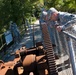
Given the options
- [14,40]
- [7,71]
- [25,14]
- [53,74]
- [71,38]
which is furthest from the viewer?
[25,14]

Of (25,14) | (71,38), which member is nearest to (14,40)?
(25,14)

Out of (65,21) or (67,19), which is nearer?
(67,19)

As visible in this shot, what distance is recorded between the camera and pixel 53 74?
328 centimetres

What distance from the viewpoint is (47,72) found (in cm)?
357

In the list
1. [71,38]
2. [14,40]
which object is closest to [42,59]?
[71,38]

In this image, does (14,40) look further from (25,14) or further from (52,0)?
(25,14)

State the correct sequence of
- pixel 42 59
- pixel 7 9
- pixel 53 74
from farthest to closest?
pixel 7 9, pixel 42 59, pixel 53 74

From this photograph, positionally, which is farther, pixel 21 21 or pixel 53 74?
pixel 21 21

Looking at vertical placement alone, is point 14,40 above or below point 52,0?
below

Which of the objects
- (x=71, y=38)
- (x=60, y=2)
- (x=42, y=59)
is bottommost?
(x=60, y=2)

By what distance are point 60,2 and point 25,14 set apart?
7.99 metres

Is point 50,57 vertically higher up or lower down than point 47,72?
higher up

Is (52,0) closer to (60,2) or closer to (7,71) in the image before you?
(60,2)

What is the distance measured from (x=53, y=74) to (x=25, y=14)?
74.8 feet
